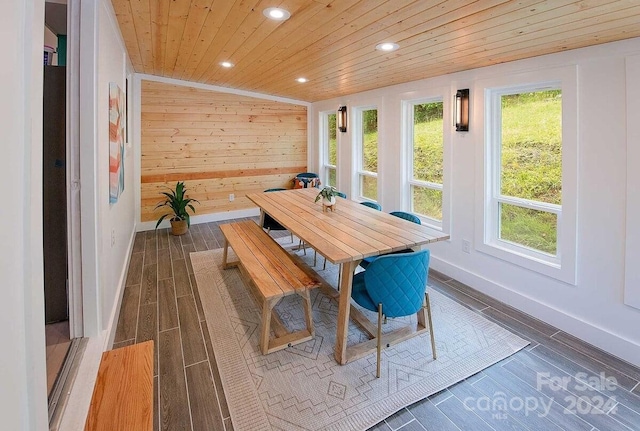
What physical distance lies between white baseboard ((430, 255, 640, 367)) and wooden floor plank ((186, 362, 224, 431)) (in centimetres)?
264

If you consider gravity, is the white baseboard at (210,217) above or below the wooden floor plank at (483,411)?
above

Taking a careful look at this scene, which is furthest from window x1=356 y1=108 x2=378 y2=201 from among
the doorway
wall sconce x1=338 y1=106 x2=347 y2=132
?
the doorway

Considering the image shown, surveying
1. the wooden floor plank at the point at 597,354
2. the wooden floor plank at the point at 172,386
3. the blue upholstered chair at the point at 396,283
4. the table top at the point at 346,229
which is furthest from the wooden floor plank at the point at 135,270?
the wooden floor plank at the point at 597,354

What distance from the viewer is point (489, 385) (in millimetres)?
2119

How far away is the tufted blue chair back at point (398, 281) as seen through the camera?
6.88ft

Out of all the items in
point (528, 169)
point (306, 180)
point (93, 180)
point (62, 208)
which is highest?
point (306, 180)

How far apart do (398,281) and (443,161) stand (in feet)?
7.08

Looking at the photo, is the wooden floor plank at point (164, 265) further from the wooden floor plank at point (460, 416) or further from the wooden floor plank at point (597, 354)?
the wooden floor plank at point (597, 354)

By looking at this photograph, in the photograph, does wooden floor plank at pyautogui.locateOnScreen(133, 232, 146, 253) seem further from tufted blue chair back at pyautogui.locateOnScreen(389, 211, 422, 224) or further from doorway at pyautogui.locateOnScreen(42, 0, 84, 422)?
tufted blue chair back at pyautogui.locateOnScreen(389, 211, 422, 224)

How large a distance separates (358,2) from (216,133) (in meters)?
4.63

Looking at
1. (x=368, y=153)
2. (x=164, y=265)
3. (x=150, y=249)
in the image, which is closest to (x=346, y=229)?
(x=164, y=265)

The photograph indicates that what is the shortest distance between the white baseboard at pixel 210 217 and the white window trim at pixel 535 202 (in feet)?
14.3

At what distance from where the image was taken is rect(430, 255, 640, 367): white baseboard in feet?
7.75

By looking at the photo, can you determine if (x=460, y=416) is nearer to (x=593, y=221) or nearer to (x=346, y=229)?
(x=346, y=229)
